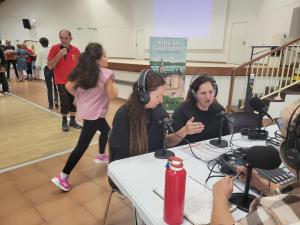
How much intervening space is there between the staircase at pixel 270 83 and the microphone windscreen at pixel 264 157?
11.2 feet

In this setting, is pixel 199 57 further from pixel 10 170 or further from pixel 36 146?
pixel 10 170

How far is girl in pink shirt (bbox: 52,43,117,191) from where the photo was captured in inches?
82.0

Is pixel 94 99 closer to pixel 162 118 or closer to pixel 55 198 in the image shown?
pixel 55 198

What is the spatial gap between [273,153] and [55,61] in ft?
10.3

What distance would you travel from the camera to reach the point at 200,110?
1.79m

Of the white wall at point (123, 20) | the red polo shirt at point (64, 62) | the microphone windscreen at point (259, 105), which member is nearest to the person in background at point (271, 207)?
the microphone windscreen at point (259, 105)

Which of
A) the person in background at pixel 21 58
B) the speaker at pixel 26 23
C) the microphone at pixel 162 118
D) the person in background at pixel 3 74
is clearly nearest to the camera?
the microphone at pixel 162 118

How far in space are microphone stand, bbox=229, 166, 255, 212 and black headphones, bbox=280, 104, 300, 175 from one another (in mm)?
246

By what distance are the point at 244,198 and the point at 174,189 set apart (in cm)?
38

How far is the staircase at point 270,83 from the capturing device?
4.19 m

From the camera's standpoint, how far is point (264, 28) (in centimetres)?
588

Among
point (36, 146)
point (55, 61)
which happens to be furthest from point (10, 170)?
point (55, 61)

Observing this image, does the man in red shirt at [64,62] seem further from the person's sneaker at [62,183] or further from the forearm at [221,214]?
the forearm at [221,214]

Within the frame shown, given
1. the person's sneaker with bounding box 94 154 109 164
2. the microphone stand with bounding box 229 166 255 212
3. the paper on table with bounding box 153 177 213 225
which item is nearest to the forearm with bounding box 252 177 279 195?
the microphone stand with bounding box 229 166 255 212
